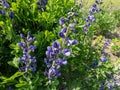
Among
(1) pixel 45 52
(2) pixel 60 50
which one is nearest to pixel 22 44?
(2) pixel 60 50

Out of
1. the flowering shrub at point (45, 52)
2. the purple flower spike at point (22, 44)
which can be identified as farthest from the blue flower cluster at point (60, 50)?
the purple flower spike at point (22, 44)

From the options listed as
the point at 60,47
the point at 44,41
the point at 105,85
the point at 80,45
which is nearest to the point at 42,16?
the point at 44,41

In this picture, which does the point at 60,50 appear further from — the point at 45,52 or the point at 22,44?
the point at 45,52

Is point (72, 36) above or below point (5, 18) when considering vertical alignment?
Answer: below

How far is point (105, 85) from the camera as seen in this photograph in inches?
164

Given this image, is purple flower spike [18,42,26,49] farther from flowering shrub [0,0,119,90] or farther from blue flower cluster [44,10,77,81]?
blue flower cluster [44,10,77,81]

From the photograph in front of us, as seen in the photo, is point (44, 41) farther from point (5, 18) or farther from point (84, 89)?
point (84, 89)

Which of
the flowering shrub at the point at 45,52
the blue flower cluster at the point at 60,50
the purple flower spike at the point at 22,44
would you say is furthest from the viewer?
the flowering shrub at the point at 45,52

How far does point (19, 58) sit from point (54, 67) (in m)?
0.36

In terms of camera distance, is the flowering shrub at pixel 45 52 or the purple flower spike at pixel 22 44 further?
the flowering shrub at pixel 45 52

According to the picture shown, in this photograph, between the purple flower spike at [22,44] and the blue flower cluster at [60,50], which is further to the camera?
the purple flower spike at [22,44]

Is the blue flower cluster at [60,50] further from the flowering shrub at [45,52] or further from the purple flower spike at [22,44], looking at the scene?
the purple flower spike at [22,44]

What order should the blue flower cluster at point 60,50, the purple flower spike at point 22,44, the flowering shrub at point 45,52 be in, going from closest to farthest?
the blue flower cluster at point 60,50 < the purple flower spike at point 22,44 < the flowering shrub at point 45,52

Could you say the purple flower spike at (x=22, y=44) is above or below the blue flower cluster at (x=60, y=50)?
above
